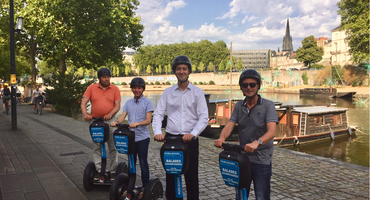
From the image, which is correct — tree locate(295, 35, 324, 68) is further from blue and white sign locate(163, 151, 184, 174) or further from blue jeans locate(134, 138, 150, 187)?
blue and white sign locate(163, 151, 184, 174)

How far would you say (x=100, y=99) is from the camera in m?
4.58

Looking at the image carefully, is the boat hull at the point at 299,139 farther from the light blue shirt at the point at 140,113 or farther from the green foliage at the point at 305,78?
the green foliage at the point at 305,78

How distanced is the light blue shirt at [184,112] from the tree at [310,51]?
82.9 meters

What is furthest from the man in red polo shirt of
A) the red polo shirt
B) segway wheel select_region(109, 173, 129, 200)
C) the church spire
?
the church spire

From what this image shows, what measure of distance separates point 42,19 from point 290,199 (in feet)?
64.8

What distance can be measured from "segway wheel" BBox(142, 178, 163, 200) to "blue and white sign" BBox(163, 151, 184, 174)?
2.80ft

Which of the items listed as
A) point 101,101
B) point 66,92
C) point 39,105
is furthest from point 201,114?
point 39,105

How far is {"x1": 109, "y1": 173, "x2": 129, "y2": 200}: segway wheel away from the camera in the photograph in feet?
12.3

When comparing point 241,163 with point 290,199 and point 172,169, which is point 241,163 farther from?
point 290,199

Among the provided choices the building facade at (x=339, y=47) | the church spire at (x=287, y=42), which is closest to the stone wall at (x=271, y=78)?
the building facade at (x=339, y=47)

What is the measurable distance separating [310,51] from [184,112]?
275 feet

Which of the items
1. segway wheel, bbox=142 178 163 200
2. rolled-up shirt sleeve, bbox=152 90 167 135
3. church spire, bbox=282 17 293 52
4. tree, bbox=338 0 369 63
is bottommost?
segway wheel, bbox=142 178 163 200

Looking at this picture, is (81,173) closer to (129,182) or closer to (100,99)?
(100,99)

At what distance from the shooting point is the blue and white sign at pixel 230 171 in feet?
8.00
